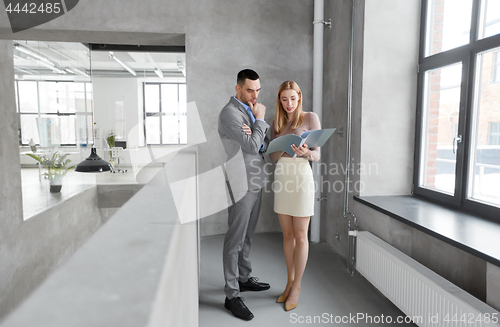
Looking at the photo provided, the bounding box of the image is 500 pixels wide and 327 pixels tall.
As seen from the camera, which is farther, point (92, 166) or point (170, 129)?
point (170, 129)

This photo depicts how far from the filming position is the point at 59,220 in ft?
16.2

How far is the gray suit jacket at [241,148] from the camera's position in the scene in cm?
208

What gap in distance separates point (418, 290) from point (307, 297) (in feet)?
2.65

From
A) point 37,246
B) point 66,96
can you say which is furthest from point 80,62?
point 37,246

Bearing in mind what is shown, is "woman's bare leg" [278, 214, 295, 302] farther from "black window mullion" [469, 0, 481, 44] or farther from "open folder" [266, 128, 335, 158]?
"black window mullion" [469, 0, 481, 44]

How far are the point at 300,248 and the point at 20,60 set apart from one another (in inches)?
153

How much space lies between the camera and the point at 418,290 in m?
1.84

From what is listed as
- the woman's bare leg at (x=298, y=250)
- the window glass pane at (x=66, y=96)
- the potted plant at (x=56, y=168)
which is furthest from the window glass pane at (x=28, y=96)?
the woman's bare leg at (x=298, y=250)

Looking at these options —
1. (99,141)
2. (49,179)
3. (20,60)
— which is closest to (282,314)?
(20,60)

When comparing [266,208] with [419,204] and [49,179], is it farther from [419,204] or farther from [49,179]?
[49,179]

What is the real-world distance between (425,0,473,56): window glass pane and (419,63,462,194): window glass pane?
0.60 feet

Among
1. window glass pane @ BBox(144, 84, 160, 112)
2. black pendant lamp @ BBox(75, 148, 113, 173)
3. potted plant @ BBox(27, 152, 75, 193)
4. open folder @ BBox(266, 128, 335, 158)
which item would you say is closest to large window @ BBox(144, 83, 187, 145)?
window glass pane @ BBox(144, 84, 160, 112)

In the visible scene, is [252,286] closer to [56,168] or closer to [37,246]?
[37,246]

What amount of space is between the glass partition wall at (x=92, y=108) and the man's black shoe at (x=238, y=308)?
270cm
